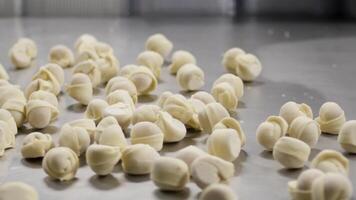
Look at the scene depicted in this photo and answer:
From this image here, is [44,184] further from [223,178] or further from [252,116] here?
[252,116]

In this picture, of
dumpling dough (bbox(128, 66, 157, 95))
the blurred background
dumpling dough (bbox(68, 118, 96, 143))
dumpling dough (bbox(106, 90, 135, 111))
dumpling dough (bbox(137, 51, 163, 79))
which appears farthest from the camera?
the blurred background

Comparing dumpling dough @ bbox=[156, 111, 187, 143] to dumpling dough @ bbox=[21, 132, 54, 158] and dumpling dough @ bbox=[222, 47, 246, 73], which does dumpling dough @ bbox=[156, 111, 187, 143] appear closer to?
dumpling dough @ bbox=[21, 132, 54, 158]

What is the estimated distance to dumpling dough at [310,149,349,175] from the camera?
30.0 inches

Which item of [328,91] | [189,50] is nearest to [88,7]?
[189,50]

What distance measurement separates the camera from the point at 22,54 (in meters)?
1.34

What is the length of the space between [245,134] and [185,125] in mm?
94

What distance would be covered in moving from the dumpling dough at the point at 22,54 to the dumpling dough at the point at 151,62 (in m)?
0.25

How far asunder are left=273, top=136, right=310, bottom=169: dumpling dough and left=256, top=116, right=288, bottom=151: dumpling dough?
5 cm

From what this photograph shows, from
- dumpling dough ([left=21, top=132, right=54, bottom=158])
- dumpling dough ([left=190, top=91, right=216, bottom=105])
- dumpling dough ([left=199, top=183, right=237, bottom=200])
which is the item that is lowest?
dumpling dough ([left=21, top=132, right=54, bottom=158])

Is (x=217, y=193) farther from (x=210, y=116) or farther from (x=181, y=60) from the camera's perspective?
(x=181, y=60)

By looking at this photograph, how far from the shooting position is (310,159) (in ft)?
2.86

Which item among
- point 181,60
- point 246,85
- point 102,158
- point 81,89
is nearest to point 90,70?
point 81,89

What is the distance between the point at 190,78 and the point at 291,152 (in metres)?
0.37

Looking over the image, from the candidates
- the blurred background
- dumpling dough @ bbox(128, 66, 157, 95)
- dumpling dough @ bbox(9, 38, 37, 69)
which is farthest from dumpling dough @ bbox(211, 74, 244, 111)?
the blurred background
